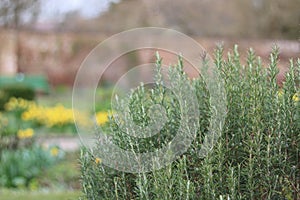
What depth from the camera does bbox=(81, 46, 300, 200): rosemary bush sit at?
1.94 metres

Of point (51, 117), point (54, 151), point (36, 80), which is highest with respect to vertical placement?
point (36, 80)

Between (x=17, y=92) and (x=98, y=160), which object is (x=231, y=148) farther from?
(x=17, y=92)

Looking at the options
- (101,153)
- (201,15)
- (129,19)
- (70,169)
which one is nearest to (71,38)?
(129,19)

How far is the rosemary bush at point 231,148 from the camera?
6.38 feet

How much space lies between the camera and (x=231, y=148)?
2035 mm

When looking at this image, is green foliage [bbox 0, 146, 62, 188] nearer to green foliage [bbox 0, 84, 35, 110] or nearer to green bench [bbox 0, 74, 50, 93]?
green foliage [bbox 0, 84, 35, 110]

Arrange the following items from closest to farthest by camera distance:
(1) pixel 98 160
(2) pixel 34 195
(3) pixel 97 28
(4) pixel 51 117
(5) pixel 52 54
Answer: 1. (1) pixel 98 160
2. (2) pixel 34 195
3. (4) pixel 51 117
4. (5) pixel 52 54
5. (3) pixel 97 28

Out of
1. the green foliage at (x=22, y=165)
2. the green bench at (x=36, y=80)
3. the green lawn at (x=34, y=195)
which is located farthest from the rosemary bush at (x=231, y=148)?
the green bench at (x=36, y=80)

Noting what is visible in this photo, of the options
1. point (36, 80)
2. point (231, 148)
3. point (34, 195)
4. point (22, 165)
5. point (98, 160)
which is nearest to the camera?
point (231, 148)

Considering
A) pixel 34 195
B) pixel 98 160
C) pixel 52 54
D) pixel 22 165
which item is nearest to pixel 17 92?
pixel 52 54

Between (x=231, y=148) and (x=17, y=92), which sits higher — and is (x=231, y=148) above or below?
below

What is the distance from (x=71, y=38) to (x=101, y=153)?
20038 mm

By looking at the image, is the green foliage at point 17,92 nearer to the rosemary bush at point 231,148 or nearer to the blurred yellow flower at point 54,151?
the blurred yellow flower at point 54,151

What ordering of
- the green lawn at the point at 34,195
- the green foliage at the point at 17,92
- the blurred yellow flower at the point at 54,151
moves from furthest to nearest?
the green foliage at the point at 17,92 < the blurred yellow flower at the point at 54,151 < the green lawn at the point at 34,195
